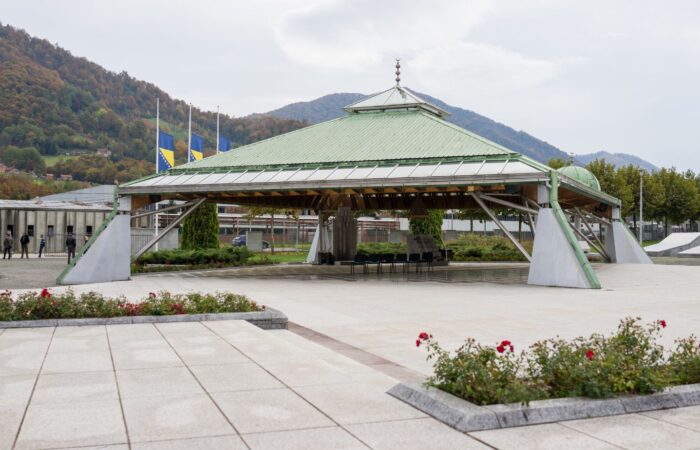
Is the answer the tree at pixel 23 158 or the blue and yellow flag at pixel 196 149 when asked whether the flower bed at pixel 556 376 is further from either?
the tree at pixel 23 158

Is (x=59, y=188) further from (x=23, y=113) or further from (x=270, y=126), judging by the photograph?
(x=270, y=126)

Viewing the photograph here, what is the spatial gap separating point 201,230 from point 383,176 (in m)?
15.8

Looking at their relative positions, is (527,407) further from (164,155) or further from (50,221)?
(50,221)

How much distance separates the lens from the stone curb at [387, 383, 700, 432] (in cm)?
579

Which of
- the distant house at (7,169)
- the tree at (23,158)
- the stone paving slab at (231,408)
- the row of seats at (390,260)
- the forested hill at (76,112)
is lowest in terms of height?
the stone paving slab at (231,408)

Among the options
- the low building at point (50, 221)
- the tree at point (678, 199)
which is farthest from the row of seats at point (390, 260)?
the tree at point (678, 199)

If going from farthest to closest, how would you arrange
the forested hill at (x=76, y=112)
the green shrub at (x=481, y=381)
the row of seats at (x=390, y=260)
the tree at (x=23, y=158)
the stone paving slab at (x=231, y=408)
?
the forested hill at (x=76, y=112) < the tree at (x=23, y=158) < the row of seats at (x=390, y=260) < the green shrub at (x=481, y=381) < the stone paving slab at (x=231, y=408)

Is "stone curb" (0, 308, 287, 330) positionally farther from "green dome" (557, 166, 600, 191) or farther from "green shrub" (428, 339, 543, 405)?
"green dome" (557, 166, 600, 191)

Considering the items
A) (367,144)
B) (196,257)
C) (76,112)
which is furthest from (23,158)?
(367,144)

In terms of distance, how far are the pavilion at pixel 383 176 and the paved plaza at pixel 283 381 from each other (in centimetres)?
582

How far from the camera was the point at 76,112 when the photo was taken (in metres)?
133

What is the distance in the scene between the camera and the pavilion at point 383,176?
22.2 meters

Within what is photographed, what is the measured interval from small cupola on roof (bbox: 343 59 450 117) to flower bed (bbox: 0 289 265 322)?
2051 cm

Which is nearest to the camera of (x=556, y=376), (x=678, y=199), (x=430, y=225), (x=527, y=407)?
(x=527, y=407)
